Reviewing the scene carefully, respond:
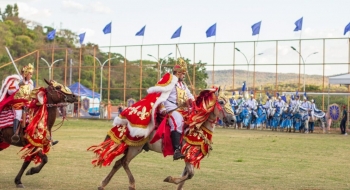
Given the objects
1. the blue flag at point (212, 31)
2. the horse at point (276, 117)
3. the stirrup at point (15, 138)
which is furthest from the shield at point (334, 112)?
the stirrup at point (15, 138)

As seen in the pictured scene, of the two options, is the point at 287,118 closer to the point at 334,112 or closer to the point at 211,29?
the point at 334,112

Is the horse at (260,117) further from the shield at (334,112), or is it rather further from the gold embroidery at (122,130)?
the gold embroidery at (122,130)

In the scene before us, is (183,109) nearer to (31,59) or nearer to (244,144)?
(244,144)

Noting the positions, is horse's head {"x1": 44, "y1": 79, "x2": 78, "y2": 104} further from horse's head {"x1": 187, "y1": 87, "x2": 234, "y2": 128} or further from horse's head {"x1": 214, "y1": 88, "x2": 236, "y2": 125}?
horse's head {"x1": 214, "y1": 88, "x2": 236, "y2": 125}

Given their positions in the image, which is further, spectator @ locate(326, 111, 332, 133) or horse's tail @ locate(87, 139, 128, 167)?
spectator @ locate(326, 111, 332, 133)

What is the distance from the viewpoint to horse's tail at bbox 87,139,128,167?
12414 millimetres

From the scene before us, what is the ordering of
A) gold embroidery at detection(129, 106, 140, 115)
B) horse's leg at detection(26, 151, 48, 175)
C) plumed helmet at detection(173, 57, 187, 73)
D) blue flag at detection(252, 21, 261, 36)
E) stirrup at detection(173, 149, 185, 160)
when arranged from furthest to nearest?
blue flag at detection(252, 21, 261, 36)
horse's leg at detection(26, 151, 48, 175)
plumed helmet at detection(173, 57, 187, 73)
gold embroidery at detection(129, 106, 140, 115)
stirrup at detection(173, 149, 185, 160)

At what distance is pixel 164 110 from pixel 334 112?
27.4 m

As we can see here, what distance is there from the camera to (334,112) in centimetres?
3838

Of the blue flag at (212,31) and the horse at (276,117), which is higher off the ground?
the blue flag at (212,31)

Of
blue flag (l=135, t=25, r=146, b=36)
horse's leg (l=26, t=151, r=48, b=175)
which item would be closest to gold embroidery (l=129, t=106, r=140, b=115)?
horse's leg (l=26, t=151, r=48, b=175)

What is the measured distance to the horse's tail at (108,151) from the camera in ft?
40.7

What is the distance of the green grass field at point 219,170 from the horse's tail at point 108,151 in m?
0.79

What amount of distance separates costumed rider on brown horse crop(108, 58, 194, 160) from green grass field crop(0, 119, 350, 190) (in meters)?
1.46
